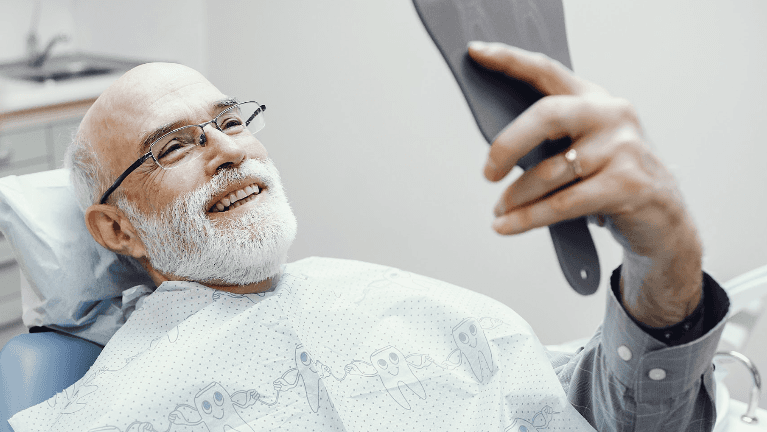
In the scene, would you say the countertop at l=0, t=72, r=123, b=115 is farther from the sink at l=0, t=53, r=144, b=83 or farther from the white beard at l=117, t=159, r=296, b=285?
the white beard at l=117, t=159, r=296, b=285

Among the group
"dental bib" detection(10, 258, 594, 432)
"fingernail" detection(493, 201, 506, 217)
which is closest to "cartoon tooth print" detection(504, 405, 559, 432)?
"dental bib" detection(10, 258, 594, 432)

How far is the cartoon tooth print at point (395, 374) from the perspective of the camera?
1076 millimetres

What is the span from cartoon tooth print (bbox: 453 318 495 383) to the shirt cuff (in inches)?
11.1

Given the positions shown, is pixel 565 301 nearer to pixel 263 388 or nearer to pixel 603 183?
pixel 263 388

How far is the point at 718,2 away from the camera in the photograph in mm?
1602

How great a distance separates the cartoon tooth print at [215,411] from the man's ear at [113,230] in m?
0.37

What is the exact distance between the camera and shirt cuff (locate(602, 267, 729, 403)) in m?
0.80

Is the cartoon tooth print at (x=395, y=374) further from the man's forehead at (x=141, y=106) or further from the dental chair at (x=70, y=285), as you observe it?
the man's forehead at (x=141, y=106)

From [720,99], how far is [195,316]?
4.57 feet

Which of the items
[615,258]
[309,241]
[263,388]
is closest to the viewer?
[263,388]

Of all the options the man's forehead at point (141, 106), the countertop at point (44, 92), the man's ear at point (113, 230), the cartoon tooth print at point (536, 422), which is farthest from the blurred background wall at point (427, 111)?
the man's ear at point (113, 230)

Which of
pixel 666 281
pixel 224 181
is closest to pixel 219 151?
pixel 224 181

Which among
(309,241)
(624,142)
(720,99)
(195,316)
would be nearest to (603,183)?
(624,142)

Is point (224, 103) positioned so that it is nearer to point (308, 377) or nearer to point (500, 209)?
point (308, 377)
